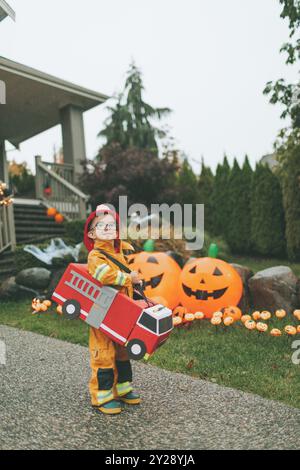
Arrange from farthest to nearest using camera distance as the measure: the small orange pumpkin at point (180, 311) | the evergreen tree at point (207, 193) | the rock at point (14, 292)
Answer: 1. the evergreen tree at point (207, 193)
2. the rock at point (14, 292)
3. the small orange pumpkin at point (180, 311)

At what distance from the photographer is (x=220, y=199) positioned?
485 inches

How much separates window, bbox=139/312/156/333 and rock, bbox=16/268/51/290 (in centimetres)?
471

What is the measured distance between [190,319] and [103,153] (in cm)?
722

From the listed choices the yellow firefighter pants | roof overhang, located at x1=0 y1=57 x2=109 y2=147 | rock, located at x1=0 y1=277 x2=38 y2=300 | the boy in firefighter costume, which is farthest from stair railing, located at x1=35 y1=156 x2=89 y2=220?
the yellow firefighter pants

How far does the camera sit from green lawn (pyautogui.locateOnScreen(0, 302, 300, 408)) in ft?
11.3

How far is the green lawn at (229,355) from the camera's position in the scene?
136 inches

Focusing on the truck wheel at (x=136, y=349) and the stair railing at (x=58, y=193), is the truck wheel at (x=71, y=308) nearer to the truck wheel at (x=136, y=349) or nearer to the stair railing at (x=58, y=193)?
the truck wheel at (x=136, y=349)

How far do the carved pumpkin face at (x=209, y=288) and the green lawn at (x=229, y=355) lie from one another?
0.82ft

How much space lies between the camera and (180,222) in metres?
11.6

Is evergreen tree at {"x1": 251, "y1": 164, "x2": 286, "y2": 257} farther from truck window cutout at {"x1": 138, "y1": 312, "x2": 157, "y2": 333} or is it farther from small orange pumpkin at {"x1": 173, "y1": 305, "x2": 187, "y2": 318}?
truck window cutout at {"x1": 138, "y1": 312, "x2": 157, "y2": 333}

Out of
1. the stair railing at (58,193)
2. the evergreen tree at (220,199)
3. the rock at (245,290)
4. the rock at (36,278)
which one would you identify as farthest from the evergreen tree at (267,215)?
the rock at (36,278)

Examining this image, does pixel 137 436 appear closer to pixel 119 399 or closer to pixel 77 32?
pixel 119 399

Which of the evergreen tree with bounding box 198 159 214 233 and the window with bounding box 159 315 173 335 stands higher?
the evergreen tree with bounding box 198 159 214 233

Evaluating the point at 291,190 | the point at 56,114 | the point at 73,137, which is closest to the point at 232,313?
the point at 291,190
